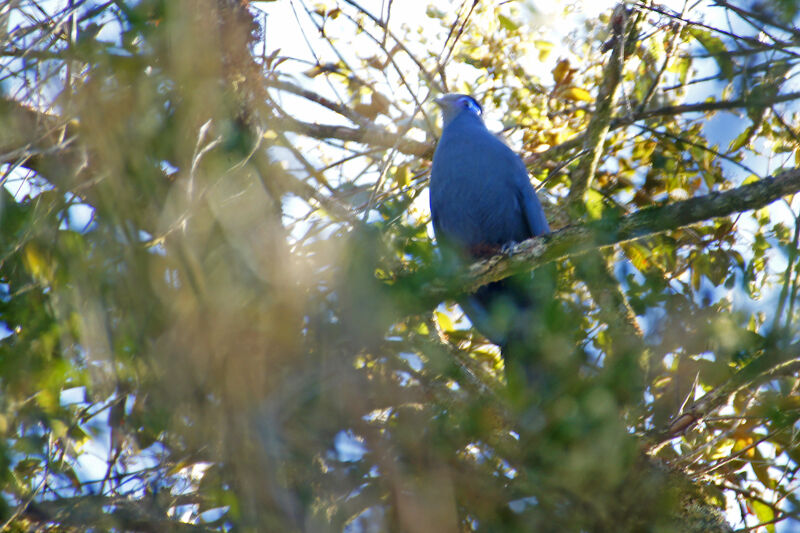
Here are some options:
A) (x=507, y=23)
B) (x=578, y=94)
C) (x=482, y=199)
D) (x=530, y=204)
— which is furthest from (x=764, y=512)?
(x=507, y=23)

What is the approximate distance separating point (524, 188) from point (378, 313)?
211cm

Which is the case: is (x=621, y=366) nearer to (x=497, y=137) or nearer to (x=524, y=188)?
(x=524, y=188)

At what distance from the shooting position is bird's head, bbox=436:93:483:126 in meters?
4.39

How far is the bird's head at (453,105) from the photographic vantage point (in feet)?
14.4

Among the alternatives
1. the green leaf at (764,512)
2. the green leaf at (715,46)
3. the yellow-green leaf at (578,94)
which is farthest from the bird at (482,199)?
the green leaf at (764,512)

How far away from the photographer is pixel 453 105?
174 inches

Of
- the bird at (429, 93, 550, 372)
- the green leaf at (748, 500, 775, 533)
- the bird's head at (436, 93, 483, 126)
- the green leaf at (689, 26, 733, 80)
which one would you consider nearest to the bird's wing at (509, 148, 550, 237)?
the bird at (429, 93, 550, 372)

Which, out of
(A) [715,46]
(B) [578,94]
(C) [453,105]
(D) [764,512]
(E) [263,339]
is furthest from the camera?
(C) [453,105]

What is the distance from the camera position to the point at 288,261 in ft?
6.99

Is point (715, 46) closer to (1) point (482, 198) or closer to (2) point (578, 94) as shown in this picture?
(2) point (578, 94)

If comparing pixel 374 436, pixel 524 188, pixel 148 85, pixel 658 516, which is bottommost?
pixel 658 516

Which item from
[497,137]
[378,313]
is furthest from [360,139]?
[378,313]

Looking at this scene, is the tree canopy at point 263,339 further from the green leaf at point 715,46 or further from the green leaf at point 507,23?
the green leaf at point 507,23

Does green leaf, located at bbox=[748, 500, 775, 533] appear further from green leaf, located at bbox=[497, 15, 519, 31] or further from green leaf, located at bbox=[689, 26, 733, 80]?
green leaf, located at bbox=[497, 15, 519, 31]
